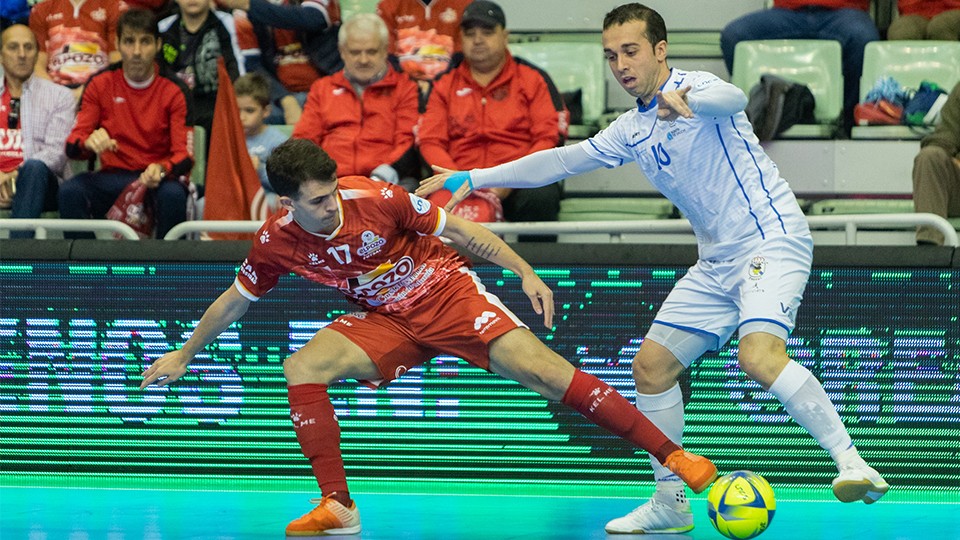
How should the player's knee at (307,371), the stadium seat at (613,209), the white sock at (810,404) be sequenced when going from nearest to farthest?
the white sock at (810,404) → the player's knee at (307,371) → the stadium seat at (613,209)

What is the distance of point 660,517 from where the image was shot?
5.75m

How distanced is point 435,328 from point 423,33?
418 centimetres

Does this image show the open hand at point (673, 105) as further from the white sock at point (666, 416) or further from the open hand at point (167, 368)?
the open hand at point (167, 368)

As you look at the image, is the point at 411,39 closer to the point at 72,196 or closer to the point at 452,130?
the point at 452,130

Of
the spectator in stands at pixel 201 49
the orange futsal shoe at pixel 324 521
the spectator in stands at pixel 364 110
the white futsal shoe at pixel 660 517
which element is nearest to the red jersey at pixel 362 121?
the spectator in stands at pixel 364 110

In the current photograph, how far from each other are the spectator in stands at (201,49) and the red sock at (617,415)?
4.60m

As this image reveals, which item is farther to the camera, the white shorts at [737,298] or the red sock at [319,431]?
the red sock at [319,431]

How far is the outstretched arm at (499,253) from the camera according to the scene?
17.8ft

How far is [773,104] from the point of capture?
872 centimetres

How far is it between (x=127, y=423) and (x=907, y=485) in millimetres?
3937

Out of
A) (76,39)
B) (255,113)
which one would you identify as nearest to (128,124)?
(255,113)

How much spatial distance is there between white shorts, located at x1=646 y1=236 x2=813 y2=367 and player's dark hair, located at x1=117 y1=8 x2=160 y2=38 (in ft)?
14.5

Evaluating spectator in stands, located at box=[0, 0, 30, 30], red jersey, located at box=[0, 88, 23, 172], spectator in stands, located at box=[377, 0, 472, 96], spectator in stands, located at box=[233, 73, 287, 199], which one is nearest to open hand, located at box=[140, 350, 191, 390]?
spectator in stands, located at box=[233, 73, 287, 199]

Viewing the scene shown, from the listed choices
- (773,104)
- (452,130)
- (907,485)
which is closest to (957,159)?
(773,104)
